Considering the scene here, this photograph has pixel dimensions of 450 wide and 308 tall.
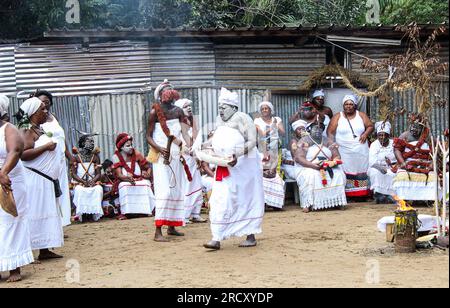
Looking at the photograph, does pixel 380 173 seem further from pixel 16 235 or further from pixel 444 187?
pixel 16 235

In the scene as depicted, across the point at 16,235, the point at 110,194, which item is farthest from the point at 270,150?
the point at 16,235

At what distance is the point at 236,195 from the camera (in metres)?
9.33

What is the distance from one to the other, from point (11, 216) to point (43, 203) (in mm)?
1259

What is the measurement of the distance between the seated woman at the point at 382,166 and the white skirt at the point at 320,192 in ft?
2.47

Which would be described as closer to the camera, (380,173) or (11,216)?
(11,216)

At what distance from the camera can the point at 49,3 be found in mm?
19109

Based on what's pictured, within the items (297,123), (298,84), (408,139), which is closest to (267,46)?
(298,84)

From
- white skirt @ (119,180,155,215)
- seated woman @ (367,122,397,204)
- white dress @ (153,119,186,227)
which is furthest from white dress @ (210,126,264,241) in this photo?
seated woman @ (367,122,397,204)

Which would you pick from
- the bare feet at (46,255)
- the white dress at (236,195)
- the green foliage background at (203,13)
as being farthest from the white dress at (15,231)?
the green foliage background at (203,13)

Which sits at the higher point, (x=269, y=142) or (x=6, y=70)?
(x=6, y=70)

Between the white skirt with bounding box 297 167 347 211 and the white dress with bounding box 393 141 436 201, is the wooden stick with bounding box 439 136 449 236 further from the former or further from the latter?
the white skirt with bounding box 297 167 347 211

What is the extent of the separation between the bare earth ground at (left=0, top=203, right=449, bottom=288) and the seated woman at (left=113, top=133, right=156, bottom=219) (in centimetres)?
169
